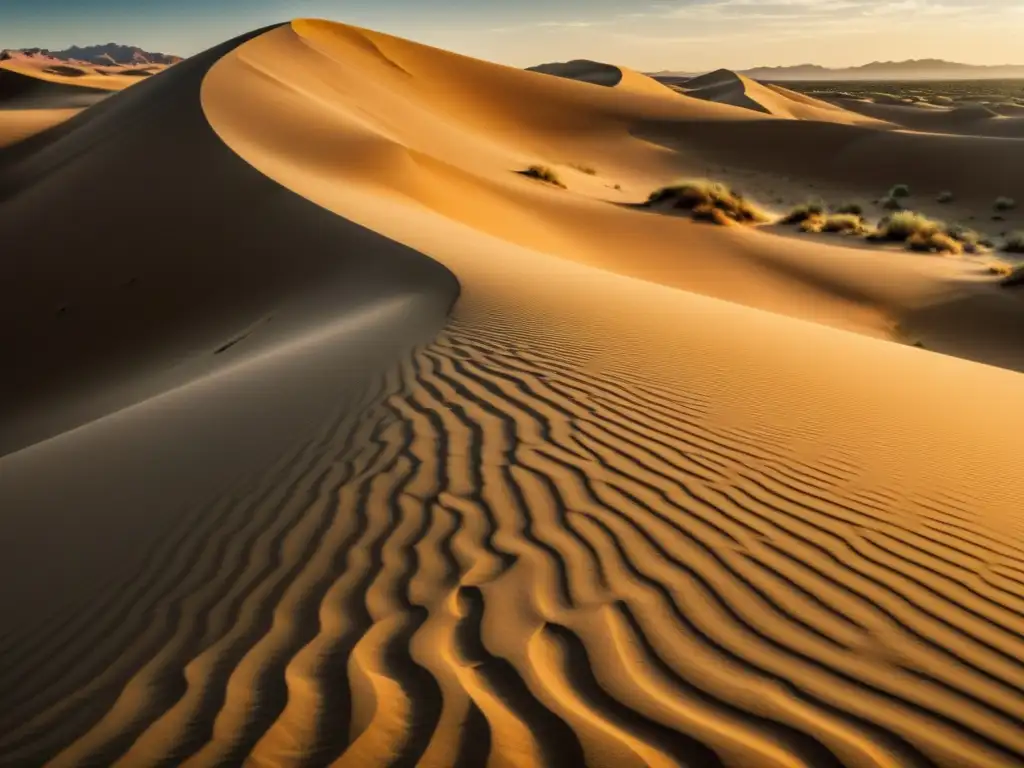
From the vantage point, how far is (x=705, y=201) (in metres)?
20.8

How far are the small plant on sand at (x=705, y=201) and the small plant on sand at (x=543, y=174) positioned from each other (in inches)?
152

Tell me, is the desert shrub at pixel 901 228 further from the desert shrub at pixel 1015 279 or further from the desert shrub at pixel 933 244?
the desert shrub at pixel 1015 279

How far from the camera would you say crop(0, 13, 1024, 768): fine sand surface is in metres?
2.48

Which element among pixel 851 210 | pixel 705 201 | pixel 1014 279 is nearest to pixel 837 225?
pixel 705 201

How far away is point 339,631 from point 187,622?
65cm

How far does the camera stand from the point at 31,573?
3.93 meters

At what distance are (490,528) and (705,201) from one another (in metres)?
18.5

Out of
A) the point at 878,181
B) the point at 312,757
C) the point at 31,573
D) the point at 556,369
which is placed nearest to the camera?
the point at 312,757

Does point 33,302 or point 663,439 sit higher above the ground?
point 663,439

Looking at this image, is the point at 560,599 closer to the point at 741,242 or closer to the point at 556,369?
the point at 556,369

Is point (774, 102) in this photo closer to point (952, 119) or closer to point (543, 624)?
point (952, 119)

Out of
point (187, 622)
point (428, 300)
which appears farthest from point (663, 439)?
point (428, 300)

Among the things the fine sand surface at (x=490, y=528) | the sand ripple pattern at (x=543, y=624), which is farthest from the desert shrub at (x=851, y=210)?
the sand ripple pattern at (x=543, y=624)

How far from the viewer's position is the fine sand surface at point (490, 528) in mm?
2480
